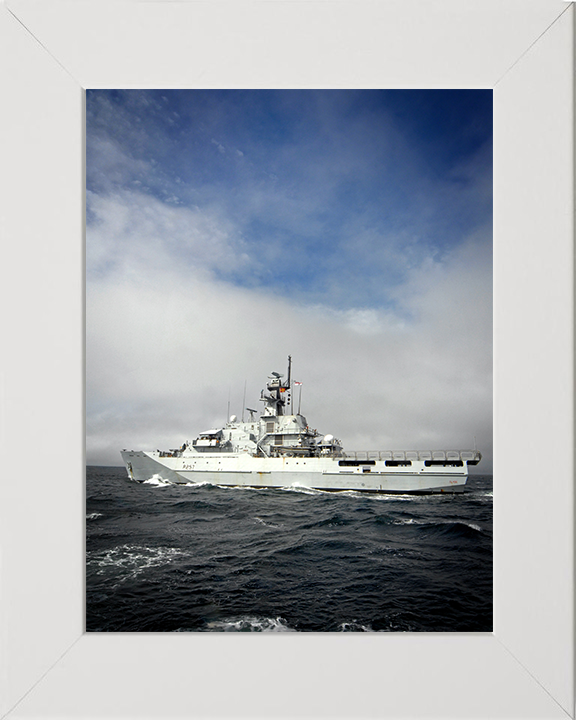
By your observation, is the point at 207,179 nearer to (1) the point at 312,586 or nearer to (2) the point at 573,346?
(2) the point at 573,346

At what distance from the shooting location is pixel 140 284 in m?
4.33

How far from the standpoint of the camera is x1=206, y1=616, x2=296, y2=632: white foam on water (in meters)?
2.41

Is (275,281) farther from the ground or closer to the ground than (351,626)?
farther from the ground

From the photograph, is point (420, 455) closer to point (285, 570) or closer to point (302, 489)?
point (302, 489)

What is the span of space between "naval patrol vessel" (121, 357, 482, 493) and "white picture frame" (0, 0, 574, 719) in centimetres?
743

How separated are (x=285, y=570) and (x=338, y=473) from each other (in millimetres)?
6196

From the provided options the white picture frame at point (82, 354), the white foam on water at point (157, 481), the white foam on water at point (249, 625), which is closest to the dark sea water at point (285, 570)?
the white foam on water at point (249, 625)

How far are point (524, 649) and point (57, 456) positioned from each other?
207 cm

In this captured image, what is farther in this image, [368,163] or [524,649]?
[368,163]

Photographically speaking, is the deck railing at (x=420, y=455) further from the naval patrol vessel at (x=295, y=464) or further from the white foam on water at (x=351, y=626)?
the white foam on water at (x=351, y=626)

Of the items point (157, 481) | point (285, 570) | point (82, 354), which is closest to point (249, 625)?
point (285, 570)

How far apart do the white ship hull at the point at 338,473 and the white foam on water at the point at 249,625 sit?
23.4 ft

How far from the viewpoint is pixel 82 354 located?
5.69 ft
